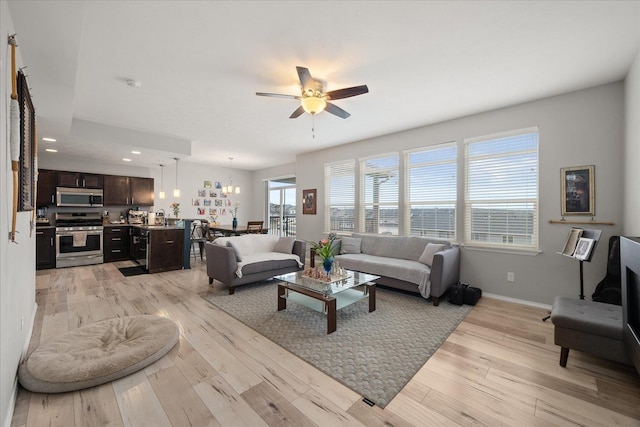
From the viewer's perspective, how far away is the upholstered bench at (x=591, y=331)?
198 centimetres

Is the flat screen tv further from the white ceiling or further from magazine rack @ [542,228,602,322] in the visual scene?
the white ceiling

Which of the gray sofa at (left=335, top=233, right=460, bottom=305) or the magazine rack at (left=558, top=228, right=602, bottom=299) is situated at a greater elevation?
the magazine rack at (left=558, top=228, right=602, bottom=299)

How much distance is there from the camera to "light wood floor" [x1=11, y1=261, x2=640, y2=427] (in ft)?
5.36

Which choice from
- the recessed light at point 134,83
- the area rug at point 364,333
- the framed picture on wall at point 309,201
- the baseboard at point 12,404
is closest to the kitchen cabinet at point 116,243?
the area rug at point 364,333

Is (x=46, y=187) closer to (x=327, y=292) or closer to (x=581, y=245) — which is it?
(x=327, y=292)

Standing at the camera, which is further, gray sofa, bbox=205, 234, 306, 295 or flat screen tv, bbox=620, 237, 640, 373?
gray sofa, bbox=205, 234, 306, 295

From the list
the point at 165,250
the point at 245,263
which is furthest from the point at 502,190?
the point at 165,250

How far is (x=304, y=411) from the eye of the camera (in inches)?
66.2

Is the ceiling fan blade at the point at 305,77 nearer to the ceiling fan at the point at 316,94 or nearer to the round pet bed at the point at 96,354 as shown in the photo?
the ceiling fan at the point at 316,94

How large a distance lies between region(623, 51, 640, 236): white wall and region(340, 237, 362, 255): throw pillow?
136 inches

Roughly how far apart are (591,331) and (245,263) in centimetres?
381

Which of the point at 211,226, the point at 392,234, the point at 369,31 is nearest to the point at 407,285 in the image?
the point at 392,234

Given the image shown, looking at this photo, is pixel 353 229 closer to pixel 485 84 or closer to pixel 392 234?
pixel 392 234

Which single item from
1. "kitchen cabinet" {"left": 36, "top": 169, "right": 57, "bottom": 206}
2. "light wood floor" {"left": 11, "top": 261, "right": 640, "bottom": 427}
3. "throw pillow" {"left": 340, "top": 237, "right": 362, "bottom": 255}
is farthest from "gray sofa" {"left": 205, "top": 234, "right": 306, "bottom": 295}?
"kitchen cabinet" {"left": 36, "top": 169, "right": 57, "bottom": 206}
